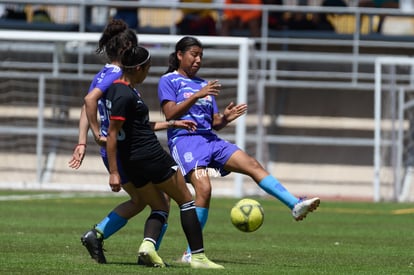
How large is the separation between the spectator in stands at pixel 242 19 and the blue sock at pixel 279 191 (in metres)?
15.1

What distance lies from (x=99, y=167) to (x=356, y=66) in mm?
6400

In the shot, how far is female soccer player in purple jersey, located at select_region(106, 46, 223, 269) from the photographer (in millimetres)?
9148

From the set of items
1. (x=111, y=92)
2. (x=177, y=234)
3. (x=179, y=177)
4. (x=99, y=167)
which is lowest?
(x=99, y=167)

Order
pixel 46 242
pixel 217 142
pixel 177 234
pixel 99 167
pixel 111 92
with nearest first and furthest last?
pixel 111 92 < pixel 217 142 < pixel 46 242 < pixel 177 234 < pixel 99 167

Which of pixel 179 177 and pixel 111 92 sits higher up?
pixel 111 92

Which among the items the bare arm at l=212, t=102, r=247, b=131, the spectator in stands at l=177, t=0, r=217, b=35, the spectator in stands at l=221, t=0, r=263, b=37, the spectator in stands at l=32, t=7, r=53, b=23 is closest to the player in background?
the bare arm at l=212, t=102, r=247, b=131

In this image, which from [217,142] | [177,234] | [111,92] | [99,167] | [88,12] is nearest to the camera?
[111,92]

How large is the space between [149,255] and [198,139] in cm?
196

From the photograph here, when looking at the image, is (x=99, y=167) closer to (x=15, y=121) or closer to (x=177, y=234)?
(x=15, y=121)

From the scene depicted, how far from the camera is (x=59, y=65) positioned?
25188mm

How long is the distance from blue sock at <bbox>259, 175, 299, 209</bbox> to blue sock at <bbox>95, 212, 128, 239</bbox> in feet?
5.20

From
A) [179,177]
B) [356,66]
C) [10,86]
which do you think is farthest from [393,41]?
[179,177]

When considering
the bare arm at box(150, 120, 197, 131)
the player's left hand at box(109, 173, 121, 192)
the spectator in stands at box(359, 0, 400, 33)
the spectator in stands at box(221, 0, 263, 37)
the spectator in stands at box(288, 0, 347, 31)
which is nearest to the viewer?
the player's left hand at box(109, 173, 121, 192)

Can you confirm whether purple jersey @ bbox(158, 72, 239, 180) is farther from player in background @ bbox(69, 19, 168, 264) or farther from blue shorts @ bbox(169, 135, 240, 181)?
player in background @ bbox(69, 19, 168, 264)
